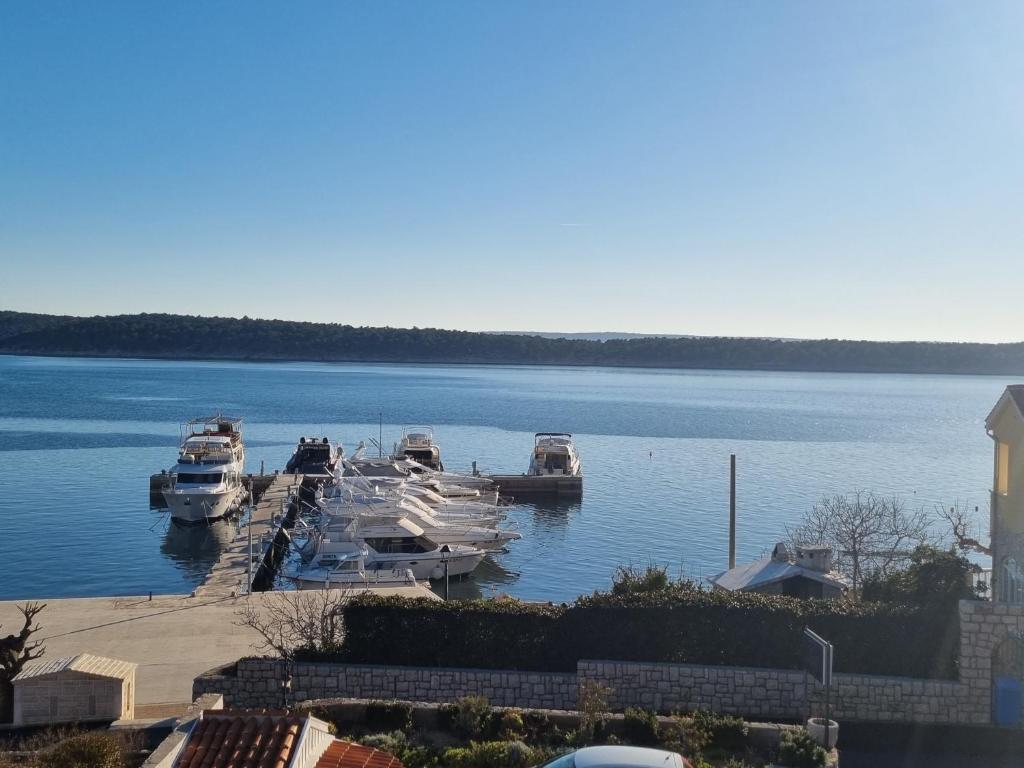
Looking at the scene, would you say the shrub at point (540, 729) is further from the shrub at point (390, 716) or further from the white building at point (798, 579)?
the white building at point (798, 579)

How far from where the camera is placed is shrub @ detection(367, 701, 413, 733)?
13305 mm

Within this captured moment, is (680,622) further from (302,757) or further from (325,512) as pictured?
(325,512)

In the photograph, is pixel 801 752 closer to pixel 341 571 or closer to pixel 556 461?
pixel 341 571

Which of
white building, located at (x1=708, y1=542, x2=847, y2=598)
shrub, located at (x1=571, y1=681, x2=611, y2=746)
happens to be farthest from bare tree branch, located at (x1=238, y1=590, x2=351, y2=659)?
white building, located at (x1=708, y1=542, x2=847, y2=598)

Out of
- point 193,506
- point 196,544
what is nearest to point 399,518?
point 196,544

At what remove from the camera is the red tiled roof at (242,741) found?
9.04m

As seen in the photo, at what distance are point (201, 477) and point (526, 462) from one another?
27.6 metres

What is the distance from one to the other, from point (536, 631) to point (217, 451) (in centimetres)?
3528

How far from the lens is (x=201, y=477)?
45.0 metres

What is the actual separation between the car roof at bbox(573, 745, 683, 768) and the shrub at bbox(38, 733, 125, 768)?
514 cm

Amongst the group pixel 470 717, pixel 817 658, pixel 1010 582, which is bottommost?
pixel 470 717

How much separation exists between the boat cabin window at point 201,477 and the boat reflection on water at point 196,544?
78.4 inches

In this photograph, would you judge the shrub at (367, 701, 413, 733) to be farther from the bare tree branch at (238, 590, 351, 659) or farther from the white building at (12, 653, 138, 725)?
the white building at (12, 653, 138, 725)

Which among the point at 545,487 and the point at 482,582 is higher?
the point at 545,487
